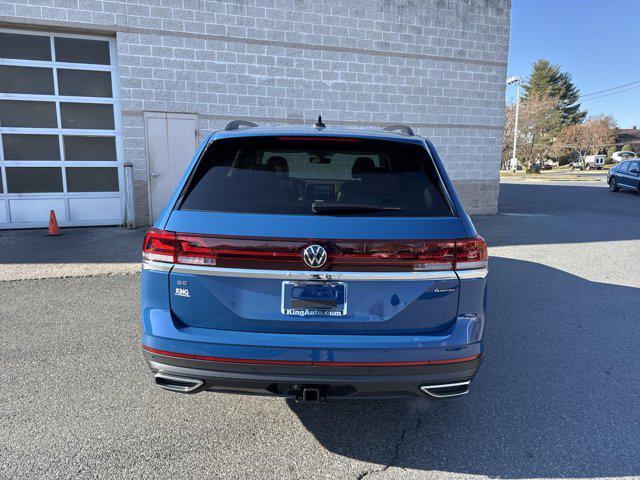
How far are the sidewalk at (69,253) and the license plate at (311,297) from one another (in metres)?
4.74

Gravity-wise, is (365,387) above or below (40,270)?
above

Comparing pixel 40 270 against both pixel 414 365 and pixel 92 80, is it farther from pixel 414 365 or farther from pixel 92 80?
pixel 414 365

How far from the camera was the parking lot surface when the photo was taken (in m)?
2.45

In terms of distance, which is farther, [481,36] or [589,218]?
[589,218]

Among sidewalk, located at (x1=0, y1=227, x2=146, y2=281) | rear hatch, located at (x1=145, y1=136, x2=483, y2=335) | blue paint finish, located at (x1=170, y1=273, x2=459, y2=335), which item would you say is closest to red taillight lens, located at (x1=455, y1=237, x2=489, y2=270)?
rear hatch, located at (x1=145, y1=136, x2=483, y2=335)

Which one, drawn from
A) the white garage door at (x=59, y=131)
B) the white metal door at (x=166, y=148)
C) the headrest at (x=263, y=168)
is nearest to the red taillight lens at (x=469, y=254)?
the headrest at (x=263, y=168)

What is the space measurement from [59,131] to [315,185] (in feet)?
28.1

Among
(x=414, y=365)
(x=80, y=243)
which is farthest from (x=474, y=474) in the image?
(x=80, y=243)

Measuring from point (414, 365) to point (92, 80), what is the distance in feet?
31.7

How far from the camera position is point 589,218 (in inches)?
504

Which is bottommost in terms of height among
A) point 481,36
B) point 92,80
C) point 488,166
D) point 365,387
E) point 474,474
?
point 474,474

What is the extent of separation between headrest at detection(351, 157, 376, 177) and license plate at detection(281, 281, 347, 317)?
803 millimetres

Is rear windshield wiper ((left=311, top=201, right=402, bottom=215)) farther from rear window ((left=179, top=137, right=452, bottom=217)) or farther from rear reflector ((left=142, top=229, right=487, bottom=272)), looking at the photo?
rear reflector ((left=142, top=229, right=487, bottom=272))

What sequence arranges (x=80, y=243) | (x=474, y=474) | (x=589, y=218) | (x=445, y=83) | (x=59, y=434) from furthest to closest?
1. (x=589, y=218)
2. (x=445, y=83)
3. (x=80, y=243)
4. (x=59, y=434)
5. (x=474, y=474)
